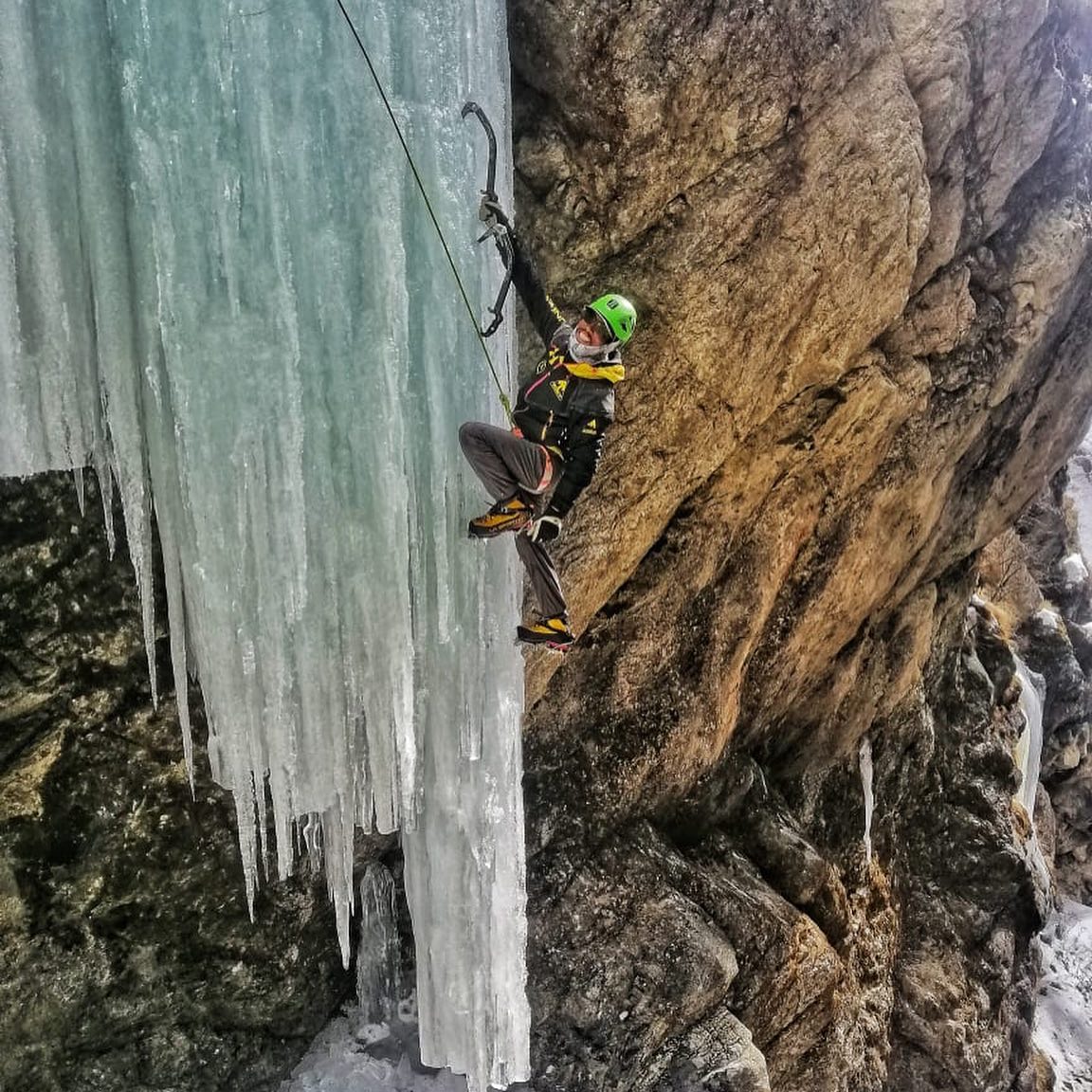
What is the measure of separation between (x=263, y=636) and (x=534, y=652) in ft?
6.30

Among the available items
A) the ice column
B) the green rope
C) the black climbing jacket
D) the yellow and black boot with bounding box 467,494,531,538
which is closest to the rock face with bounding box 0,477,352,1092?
the yellow and black boot with bounding box 467,494,531,538

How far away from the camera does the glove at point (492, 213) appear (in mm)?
4180

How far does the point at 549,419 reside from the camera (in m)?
4.35

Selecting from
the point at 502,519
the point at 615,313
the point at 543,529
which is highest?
the point at 615,313

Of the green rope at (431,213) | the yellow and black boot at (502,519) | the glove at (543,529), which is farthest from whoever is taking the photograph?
the glove at (543,529)

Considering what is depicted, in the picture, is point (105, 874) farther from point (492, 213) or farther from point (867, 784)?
point (867, 784)

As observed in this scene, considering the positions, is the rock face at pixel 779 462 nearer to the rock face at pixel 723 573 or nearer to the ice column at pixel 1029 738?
the rock face at pixel 723 573

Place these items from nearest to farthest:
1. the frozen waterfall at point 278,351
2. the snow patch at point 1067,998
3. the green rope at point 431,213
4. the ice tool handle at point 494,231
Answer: the frozen waterfall at point 278,351
the green rope at point 431,213
the ice tool handle at point 494,231
the snow patch at point 1067,998

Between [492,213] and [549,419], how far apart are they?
3.16 ft

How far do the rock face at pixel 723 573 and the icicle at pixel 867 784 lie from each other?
0.30 feet

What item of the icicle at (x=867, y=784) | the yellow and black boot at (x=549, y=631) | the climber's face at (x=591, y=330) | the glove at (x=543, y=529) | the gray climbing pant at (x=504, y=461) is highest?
the climber's face at (x=591, y=330)

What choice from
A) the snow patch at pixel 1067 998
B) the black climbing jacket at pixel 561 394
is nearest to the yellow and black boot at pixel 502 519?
the black climbing jacket at pixel 561 394

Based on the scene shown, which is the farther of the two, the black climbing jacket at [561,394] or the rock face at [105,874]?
the rock face at [105,874]

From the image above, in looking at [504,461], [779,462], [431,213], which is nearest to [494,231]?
[431,213]
